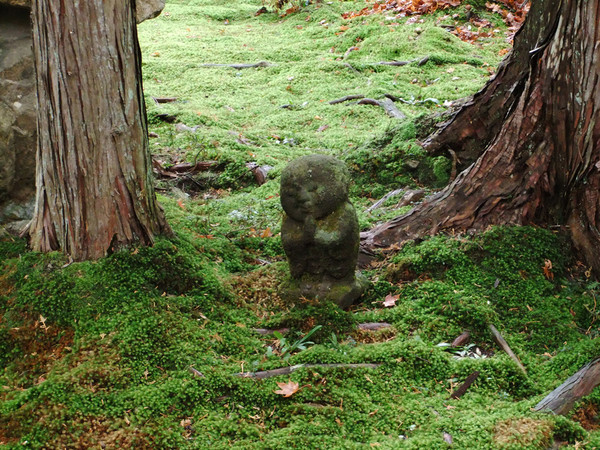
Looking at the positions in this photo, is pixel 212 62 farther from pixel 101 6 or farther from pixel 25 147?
pixel 101 6

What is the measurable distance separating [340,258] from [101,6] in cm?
242

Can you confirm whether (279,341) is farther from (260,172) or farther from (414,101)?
(414,101)

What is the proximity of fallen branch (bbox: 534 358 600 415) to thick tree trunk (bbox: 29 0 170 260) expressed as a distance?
2.95 metres

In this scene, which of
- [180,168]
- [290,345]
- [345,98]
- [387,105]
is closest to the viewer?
[290,345]

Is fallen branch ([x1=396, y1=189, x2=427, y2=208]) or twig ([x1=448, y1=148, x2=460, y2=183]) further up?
twig ([x1=448, y1=148, x2=460, y2=183])

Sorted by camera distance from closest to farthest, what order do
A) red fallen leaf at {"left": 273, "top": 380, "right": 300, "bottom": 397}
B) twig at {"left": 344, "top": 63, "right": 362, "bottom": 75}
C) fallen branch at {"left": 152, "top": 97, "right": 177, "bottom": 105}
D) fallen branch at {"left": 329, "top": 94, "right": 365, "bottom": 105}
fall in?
red fallen leaf at {"left": 273, "top": 380, "right": 300, "bottom": 397} → fallen branch at {"left": 329, "top": 94, "right": 365, "bottom": 105} → fallen branch at {"left": 152, "top": 97, "right": 177, "bottom": 105} → twig at {"left": 344, "top": 63, "right": 362, "bottom": 75}

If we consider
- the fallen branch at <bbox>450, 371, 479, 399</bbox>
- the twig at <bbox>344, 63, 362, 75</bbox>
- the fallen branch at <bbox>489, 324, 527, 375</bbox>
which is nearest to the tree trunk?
the fallen branch at <bbox>489, 324, 527, 375</bbox>

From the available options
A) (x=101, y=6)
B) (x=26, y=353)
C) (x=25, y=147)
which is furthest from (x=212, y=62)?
(x=26, y=353)

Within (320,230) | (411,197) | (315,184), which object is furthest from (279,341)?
(411,197)

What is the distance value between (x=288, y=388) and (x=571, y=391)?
1.68 meters

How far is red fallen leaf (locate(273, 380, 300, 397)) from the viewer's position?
3.44m

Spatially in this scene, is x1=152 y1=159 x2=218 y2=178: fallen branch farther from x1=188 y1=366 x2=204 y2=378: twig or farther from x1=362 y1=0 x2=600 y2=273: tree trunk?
x1=188 y1=366 x2=204 y2=378: twig

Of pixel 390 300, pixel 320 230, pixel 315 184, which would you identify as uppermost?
pixel 315 184

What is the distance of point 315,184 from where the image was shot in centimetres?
413
